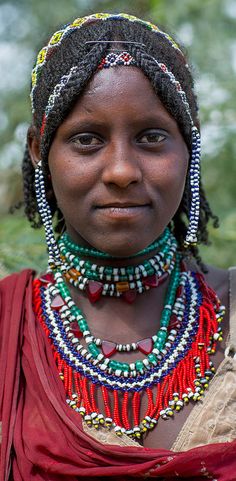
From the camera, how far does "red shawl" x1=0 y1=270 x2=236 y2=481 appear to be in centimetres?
181

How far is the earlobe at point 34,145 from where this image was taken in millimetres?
2227

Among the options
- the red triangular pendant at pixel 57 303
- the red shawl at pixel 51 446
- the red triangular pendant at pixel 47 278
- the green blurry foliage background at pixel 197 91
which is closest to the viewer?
the red shawl at pixel 51 446

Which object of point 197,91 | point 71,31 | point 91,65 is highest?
point 197,91

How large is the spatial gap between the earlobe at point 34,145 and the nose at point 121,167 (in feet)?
1.28

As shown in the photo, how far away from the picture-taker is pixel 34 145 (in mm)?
2248

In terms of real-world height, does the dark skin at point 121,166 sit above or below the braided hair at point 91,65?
below

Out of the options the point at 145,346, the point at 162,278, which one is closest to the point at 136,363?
the point at 145,346

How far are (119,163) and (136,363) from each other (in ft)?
1.93

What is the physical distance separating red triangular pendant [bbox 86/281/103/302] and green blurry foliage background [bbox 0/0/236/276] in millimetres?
658

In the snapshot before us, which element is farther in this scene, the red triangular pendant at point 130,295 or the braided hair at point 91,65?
the red triangular pendant at point 130,295

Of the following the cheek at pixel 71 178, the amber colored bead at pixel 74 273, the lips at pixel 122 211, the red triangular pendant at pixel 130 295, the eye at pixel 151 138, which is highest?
the eye at pixel 151 138

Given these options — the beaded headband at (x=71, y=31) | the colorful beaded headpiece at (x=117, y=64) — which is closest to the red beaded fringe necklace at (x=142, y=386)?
the colorful beaded headpiece at (x=117, y=64)

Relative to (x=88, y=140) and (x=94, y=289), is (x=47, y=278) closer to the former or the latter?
(x=94, y=289)

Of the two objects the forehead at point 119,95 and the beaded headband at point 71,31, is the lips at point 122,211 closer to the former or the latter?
the forehead at point 119,95
